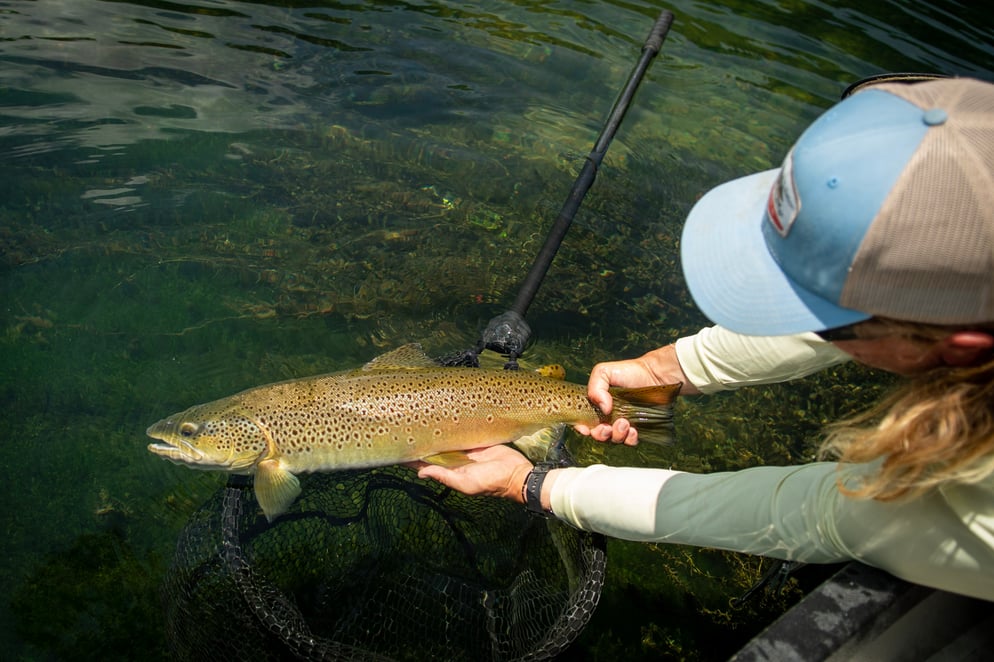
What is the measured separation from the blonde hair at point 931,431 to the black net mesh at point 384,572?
4.72 feet

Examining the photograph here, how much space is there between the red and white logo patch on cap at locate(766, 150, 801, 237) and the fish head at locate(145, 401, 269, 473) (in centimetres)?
263

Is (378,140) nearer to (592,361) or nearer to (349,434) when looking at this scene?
(592,361)

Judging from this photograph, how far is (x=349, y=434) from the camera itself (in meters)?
3.65

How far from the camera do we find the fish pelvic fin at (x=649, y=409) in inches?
135

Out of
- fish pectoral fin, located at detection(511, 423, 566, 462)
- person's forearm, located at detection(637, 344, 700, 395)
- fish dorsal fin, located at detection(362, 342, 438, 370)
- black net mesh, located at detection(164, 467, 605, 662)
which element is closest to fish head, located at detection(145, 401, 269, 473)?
black net mesh, located at detection(164, 467, 605, 662)

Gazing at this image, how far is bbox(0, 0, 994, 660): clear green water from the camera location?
4.20 metres

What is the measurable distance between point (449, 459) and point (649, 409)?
107 centimetres

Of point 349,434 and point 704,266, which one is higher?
point 704,266

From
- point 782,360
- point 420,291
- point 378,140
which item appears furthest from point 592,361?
point 378,140

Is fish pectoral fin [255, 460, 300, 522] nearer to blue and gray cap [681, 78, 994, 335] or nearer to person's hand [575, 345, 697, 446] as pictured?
person's hand [575, 345, 697, 446]

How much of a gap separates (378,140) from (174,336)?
2.65 m

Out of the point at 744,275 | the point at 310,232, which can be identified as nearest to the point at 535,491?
the point at 744,275

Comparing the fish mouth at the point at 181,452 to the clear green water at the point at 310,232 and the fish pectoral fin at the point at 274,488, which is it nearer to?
the fish pectoral fin at the point at 274,488

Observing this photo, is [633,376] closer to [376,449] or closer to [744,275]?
[376,449]
